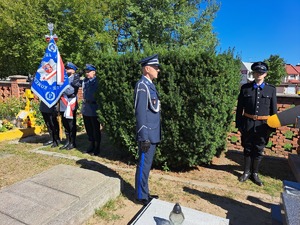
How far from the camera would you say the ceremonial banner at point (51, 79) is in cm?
516

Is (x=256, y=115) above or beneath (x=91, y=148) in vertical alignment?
above

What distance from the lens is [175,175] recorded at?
4.13 meters

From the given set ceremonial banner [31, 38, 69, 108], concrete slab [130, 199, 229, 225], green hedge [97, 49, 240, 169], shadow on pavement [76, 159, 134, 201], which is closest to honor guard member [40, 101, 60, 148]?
ceremonial banner [31, 38, 69, 108]

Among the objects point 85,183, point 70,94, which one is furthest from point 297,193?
point 70,94

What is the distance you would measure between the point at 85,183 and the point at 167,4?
65.2ft

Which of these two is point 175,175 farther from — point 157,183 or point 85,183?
point 85,183

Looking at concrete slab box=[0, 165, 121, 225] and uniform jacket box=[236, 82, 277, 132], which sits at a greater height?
uniform jacket box=[236, 82, 277, 132]

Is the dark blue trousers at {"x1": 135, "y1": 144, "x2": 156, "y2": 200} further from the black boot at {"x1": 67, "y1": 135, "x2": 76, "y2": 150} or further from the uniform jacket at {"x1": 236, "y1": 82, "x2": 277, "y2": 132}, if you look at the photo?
the black boot at {"x1": 67, "y1": 135, "x2": 76, "y2": 150}

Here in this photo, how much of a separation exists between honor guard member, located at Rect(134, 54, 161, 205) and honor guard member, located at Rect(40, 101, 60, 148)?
3372mm

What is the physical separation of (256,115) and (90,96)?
323 centimetres

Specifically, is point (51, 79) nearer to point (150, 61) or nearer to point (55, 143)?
point (55, 143)

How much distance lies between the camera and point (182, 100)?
3805mm

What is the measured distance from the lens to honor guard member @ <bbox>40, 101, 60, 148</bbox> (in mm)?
5469

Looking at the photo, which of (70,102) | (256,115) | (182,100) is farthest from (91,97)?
(256,115)
